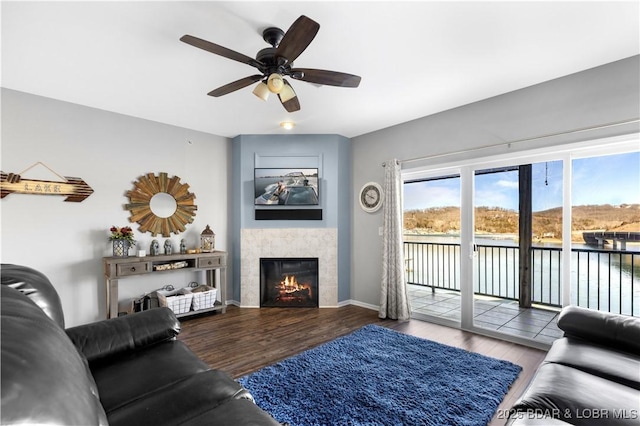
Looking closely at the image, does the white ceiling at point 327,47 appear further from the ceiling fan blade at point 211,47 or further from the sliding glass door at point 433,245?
the sliding glass door at point 433,245

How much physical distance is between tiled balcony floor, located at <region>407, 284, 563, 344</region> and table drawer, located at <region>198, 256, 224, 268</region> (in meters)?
2.79

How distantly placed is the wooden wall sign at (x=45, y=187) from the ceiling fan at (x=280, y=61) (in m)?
2.32

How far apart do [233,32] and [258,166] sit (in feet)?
8.15

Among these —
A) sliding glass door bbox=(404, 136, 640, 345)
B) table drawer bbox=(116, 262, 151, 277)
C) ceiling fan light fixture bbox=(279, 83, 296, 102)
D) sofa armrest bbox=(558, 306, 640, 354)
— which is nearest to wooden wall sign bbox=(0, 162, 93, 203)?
table drawer bbox=(116, 262, 151, 277)

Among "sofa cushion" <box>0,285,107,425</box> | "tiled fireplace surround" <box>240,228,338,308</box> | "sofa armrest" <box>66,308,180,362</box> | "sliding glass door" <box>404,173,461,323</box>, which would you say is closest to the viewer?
"sofa cushion" <box>0,285,107,425</box>

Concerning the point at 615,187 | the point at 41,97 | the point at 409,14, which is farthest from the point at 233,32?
the point at 615,187

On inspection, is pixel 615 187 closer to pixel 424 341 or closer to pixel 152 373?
pixel 424 341

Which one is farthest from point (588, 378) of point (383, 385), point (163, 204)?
point (163, 204)

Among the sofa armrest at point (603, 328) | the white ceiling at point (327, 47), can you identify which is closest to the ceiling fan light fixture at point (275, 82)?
the white ceiling at point (327, 47)

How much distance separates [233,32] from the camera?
2.13 m

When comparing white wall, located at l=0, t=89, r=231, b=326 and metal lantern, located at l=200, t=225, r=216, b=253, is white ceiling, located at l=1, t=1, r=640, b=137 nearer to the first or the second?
white wall, located at l=0, t=89, r=231, b=326

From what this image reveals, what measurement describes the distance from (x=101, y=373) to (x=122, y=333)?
28 cm

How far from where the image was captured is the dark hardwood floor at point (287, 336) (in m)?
2.68

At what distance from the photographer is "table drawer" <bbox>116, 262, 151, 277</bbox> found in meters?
3.38
